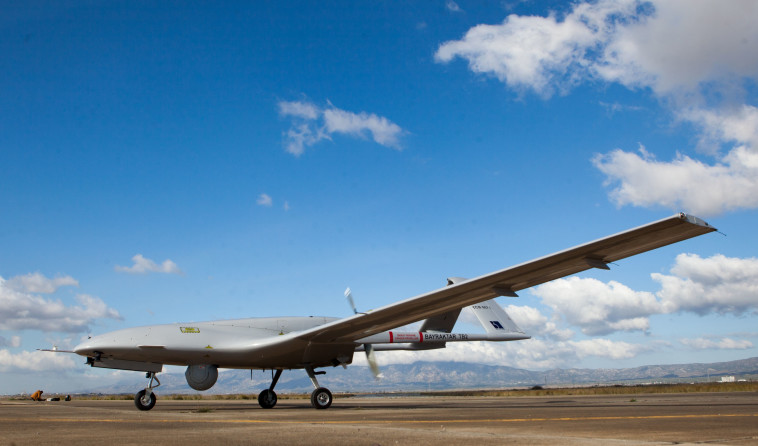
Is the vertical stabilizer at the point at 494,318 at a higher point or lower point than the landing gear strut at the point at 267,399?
higher

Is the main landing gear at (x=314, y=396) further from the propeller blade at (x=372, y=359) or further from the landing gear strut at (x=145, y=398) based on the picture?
the landing gear strut at (x=145, y=398)

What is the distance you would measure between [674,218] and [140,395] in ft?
53.4

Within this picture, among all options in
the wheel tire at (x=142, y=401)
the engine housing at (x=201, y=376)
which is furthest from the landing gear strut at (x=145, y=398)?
the engine housing at (x=201, y=376)

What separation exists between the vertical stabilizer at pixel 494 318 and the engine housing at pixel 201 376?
13382 millimetres

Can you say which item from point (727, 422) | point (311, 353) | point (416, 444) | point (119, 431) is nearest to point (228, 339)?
point (311, 353)

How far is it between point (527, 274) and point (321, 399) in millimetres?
8910

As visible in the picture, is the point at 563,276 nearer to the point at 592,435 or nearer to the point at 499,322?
the point at 592,435

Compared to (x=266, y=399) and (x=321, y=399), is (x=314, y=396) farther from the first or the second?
(x=266, y=399)

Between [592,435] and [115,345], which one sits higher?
[115,345]

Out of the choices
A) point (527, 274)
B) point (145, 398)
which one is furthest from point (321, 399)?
point (527, 274)

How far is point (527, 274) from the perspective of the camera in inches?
533

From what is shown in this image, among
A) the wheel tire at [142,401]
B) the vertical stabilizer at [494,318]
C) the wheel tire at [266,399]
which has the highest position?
the vertical stabilizer at [494,318]

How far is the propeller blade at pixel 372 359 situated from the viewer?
19.1m

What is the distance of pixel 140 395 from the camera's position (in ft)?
59.8
